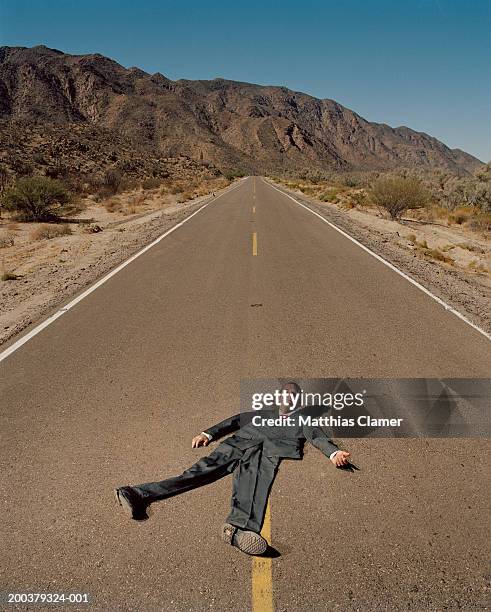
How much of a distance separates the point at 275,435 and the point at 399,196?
808 inches

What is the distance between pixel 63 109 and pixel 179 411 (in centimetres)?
11394

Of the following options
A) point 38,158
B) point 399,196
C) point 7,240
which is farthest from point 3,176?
point 399,196

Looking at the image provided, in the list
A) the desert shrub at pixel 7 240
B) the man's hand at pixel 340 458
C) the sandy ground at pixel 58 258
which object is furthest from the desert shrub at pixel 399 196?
the man's hand at pixel 340 458

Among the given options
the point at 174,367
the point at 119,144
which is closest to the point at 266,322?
the point at 174,367

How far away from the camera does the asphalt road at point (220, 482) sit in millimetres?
2775

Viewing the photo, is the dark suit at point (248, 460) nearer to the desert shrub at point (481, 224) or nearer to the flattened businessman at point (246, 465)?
the flattened businessman at point (246, 465)

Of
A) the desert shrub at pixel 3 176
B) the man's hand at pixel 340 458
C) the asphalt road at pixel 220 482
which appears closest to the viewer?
the asphalt road at pixel 220 482

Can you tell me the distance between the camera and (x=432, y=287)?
9.09 meters

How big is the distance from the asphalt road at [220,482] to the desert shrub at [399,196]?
51.0 ft

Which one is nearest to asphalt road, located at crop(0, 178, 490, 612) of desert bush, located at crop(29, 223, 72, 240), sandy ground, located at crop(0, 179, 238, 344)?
sandy ground, located at crop(0, 179, 238, 344)

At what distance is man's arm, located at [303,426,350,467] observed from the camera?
377 cm

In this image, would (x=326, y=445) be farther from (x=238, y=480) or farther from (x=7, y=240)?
(x=7, y=240)

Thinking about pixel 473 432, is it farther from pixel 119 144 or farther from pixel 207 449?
pixel 119 144

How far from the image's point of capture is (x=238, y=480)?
3.61m
